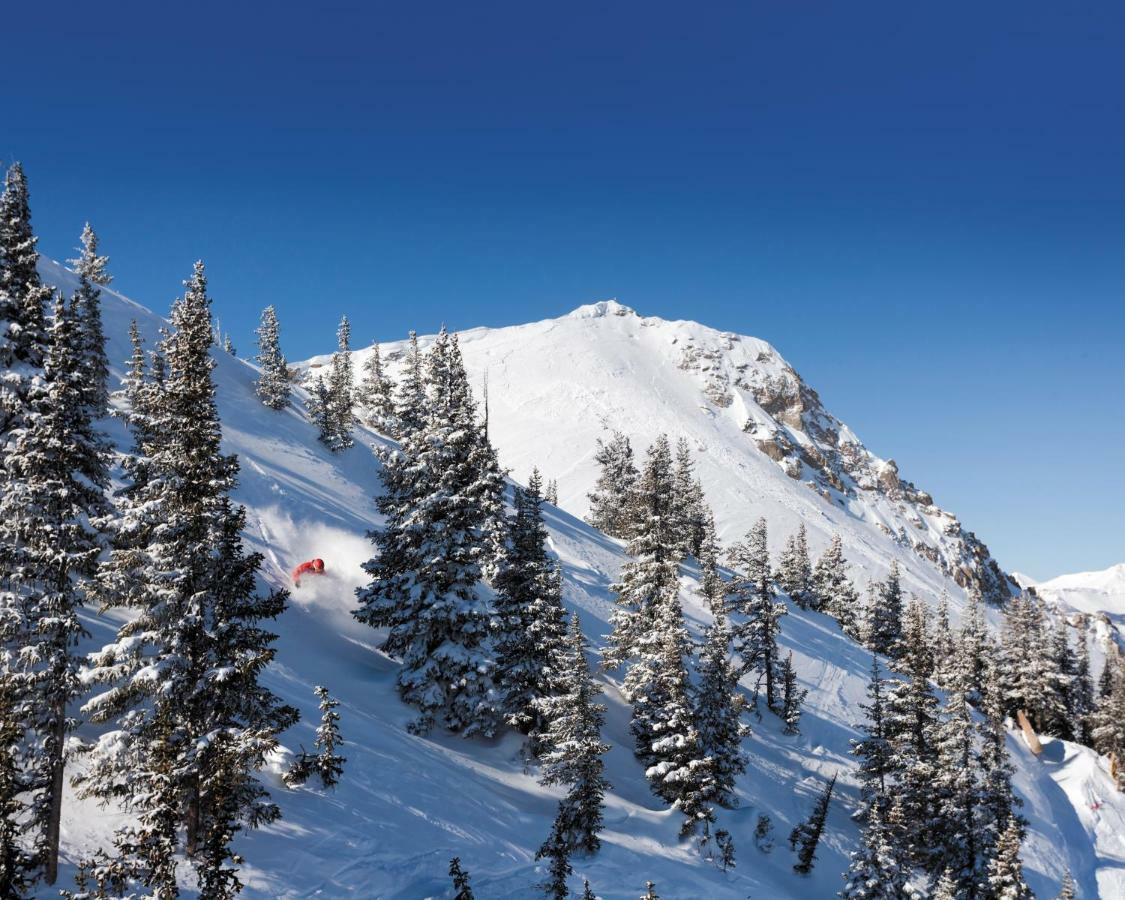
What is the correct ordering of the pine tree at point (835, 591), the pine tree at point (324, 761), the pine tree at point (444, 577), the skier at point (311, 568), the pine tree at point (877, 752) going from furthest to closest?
the pine tree at point (835, 591) < the skier at point (311, 568) < the pine tree at point (877, 752) < the pine tree at point (444, 577) < the pine tree at point (324, 761)

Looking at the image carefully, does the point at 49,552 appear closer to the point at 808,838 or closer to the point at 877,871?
the point at 877,871

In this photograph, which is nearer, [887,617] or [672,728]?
[672,728]

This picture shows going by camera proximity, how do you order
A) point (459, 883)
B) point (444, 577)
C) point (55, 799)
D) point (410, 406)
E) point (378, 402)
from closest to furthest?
point (55, 799)
point (459, 883)
point (444, 577)
point (410, 406)
point (378, 402)

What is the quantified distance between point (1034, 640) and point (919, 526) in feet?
465

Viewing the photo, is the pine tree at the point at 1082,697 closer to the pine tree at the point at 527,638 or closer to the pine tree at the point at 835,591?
the pine tree at the point at 835,591

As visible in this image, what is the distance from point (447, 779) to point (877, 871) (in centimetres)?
1596

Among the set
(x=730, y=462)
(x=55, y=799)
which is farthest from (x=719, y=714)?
(x=730, y=462)

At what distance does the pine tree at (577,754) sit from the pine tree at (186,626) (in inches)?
422

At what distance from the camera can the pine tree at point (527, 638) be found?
2973 centimetres

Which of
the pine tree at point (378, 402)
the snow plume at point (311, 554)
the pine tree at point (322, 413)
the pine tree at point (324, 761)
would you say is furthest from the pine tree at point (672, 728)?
the pine tree at point (378, 402)

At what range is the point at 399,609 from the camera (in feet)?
101

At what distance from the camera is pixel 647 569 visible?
43.4 meters

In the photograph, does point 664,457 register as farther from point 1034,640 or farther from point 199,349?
point 1034,640

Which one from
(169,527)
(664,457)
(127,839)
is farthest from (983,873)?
(169,527)
